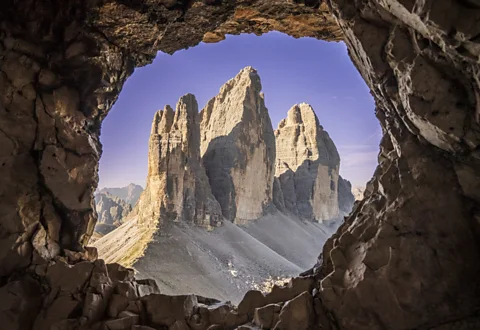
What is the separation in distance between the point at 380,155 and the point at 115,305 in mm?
7497

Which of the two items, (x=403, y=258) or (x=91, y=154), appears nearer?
(x=403, y=258)

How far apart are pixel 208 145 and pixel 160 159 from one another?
19.6 meters

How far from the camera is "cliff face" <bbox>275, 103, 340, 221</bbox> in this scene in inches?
3041

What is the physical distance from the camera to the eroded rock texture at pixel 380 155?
5.43m

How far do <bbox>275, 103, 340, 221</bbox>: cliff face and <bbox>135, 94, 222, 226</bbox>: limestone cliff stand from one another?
3428 centimetres

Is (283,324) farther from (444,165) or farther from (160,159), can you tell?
(160,159)

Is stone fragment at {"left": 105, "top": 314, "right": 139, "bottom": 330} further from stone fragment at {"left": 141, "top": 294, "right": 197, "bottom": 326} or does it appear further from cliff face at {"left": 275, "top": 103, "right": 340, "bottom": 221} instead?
cliff face at {"left": 275, "top": 103, "right": 340, "bottom": 221}

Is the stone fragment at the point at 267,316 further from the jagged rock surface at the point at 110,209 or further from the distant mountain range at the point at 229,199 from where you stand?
the jagged rock surface at the point at 110,209

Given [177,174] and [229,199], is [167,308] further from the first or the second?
[229,199]

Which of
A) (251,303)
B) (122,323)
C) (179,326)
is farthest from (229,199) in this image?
(122,323)

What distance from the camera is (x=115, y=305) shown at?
8.05 m

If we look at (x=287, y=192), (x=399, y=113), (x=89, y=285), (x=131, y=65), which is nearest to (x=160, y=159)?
(x=131, y=65)

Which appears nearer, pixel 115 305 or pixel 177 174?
pixel 115 305

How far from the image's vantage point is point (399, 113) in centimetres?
658
